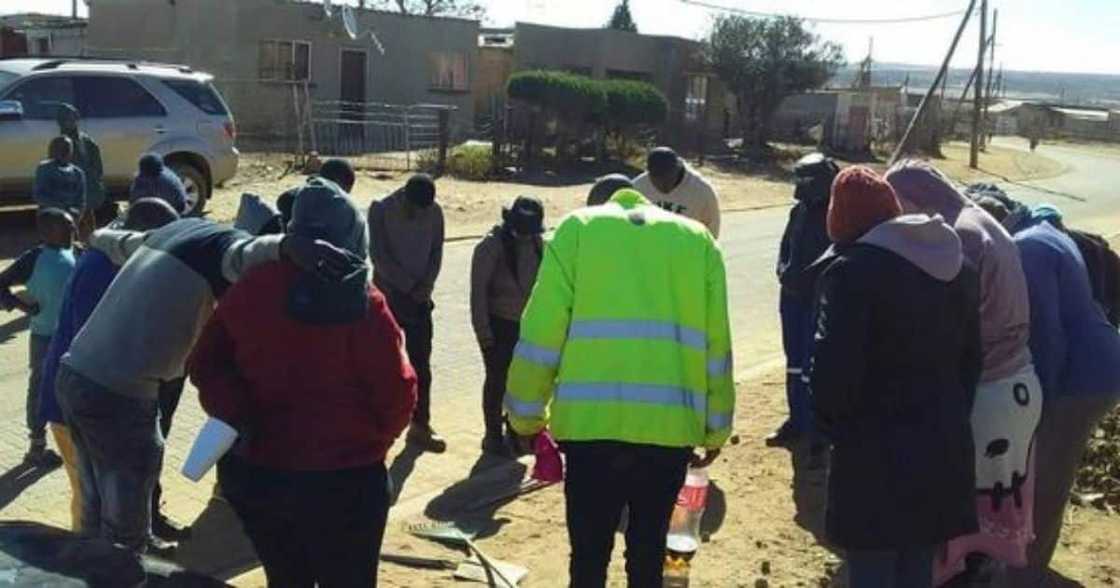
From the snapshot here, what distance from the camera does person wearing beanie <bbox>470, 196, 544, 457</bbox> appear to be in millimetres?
6418

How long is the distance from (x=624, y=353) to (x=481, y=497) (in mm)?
2756

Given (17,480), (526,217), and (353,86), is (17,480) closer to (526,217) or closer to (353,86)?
(526,217)

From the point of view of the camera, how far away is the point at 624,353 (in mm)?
3674

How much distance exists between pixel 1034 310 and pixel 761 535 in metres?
1.82

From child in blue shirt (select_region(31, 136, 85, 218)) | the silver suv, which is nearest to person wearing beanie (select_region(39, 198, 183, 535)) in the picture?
child in blue shirt (select_region(31, 136, 85, 218))

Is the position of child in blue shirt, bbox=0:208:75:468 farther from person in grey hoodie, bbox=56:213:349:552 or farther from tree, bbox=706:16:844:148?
tree, bbox=706:16:844:148

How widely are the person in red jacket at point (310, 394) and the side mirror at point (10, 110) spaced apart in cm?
1138

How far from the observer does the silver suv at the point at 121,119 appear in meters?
13.6

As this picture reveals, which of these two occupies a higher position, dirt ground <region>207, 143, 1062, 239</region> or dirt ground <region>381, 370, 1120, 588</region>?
dirt ground <region>207, 143, 1062, 239</region>

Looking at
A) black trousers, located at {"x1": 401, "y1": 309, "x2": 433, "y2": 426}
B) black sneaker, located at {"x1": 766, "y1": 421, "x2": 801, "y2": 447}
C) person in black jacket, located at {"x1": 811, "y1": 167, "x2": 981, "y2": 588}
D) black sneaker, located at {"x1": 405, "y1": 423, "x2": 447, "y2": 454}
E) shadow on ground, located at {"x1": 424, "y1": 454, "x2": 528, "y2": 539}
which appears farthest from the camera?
black sneaker, located at {"x1": 766, "y1": 421, "x2": 801, "y2": 447}

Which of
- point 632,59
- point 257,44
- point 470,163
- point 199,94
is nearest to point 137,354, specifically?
point 199,94

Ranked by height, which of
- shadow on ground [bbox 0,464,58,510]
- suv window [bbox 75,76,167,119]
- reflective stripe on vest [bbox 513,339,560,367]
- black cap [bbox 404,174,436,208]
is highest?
suv window [bbox 75,76,167,119]

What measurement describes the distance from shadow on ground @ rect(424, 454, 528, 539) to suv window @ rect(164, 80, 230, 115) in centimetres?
976

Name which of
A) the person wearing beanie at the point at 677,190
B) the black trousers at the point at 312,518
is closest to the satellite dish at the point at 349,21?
the person wearing beanie at the point at 677,190
